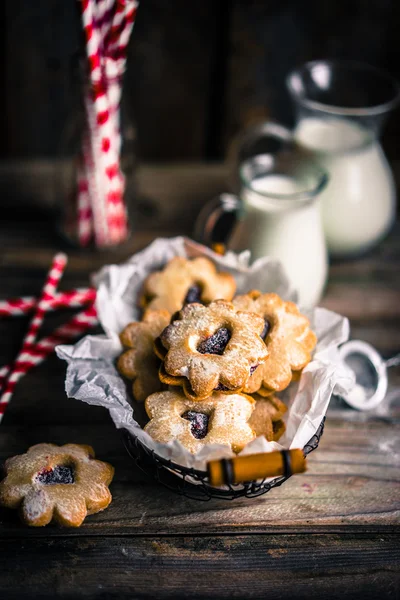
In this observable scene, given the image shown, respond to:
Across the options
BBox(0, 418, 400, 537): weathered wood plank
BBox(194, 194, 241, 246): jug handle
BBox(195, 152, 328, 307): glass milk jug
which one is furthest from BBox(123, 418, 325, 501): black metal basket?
BBox(194, 194, 241, 246): jug handle

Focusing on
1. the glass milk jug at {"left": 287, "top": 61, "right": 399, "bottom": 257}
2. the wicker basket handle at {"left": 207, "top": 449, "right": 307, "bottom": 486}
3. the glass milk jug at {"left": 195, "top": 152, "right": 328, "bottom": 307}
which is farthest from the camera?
the glass milk jug at {"left": 287, "top": 61, "right": 399, "bottom": 257}

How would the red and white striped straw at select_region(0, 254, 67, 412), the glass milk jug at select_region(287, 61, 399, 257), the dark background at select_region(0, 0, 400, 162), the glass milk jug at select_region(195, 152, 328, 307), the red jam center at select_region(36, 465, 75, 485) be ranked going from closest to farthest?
1. the red jam center at select_region(36, 465, 75, 485)
2. the red and white striped straw at select_region(0, 254, 67, 412)
3. the glass milk jug at select_region(195, 152, 328, 307)
4. the glass milk jug at select_region(287, 61, 399, 257)
5. the dark background at select_region(0, 0, 400, 162)

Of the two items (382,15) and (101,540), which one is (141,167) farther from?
(101,540)

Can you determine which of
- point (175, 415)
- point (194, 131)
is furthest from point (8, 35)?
point (175, 415)

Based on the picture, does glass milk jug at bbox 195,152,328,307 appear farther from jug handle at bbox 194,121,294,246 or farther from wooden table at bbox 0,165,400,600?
wooden table at bbox 0,165,400,600

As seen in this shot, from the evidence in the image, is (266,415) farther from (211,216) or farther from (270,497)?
(211,216)

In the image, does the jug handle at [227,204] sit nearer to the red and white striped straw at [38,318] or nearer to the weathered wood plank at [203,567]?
the red and white striped straw at [38,318]

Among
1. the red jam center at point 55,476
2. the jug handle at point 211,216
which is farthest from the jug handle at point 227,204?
the red jam center at point 55,476
